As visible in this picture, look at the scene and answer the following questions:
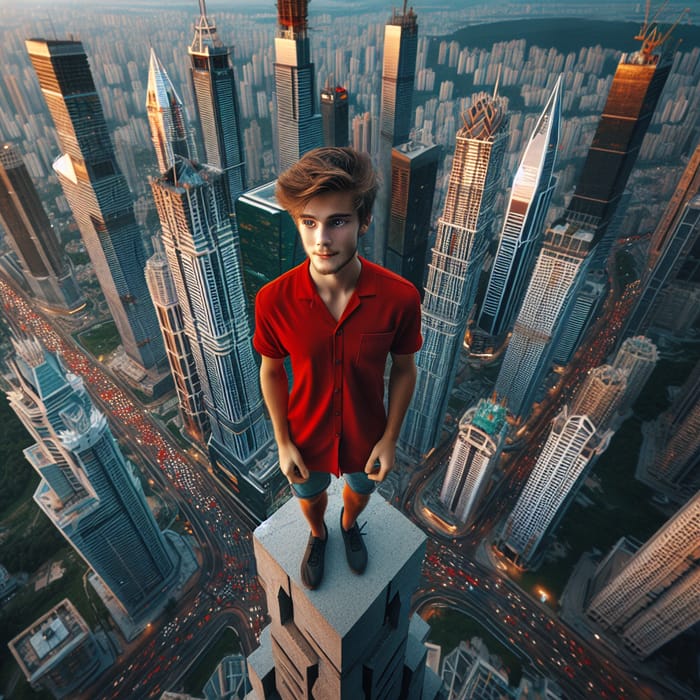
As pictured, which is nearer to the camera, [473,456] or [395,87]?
[473,456]

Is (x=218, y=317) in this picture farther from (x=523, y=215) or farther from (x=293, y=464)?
(x=523, y=215)

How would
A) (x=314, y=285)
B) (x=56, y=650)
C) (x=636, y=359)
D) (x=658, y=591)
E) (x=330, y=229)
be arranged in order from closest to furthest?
(x=330, y=229) → (x=314, y=285) → (x=658, y=591) → (x=56, y=650) → (x=636, y=359)

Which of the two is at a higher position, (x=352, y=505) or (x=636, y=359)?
(x=352, y=505)

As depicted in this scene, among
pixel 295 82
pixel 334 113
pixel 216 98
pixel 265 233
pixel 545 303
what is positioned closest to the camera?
pixel 265 233

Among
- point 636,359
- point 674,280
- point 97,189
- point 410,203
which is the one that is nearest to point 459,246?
point 410,203

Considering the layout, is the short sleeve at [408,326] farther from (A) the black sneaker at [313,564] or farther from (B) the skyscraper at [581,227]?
(B) the skyscraper at [581,227]

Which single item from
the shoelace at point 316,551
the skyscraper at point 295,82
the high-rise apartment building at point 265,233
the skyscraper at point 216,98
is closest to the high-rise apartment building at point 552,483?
the high-rise apartment building at point 265,233

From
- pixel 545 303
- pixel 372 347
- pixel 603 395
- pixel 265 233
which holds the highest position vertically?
pixel 372 347
